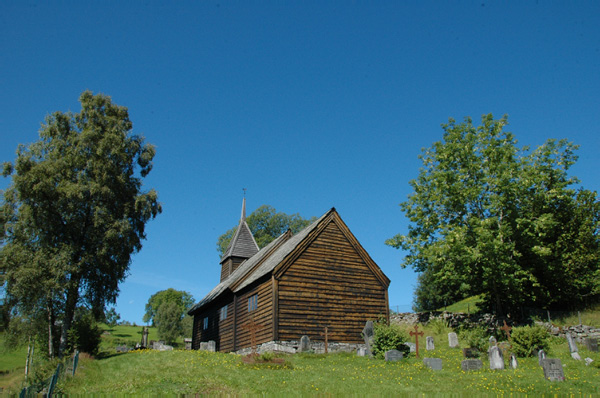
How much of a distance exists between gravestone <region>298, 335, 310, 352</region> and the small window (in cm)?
400

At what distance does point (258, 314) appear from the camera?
80.7 feet

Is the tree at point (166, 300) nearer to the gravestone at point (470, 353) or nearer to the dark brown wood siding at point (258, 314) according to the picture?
the dark brown wood siding at point (258, 314)

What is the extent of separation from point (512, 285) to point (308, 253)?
1456 centimetres

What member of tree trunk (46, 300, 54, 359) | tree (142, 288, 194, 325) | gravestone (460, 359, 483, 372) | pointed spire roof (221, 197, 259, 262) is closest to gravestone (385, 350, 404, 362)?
gravestone (460, 359, 483, 372)

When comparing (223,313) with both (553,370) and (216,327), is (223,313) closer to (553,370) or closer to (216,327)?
(216,327)

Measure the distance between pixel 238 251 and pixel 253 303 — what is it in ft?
50.0

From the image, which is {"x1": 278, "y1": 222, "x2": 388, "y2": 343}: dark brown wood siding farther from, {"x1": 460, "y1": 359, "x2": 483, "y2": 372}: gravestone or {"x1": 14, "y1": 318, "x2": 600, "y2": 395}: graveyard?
{"x1": 460, "y1": 359, "x2": 483, "y2": 372}: gravestone

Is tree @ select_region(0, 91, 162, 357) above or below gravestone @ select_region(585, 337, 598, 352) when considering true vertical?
above

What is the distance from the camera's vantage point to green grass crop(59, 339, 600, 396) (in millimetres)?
12938

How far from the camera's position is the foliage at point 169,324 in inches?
2623

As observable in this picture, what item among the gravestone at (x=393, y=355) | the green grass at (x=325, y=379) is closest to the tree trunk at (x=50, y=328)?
the green grass at (x=325, y=379)

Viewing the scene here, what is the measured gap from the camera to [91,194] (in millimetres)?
27359

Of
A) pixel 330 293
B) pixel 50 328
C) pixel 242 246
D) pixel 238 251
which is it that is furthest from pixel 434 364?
pixel 242 246

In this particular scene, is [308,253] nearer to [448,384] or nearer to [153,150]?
[448,384]
